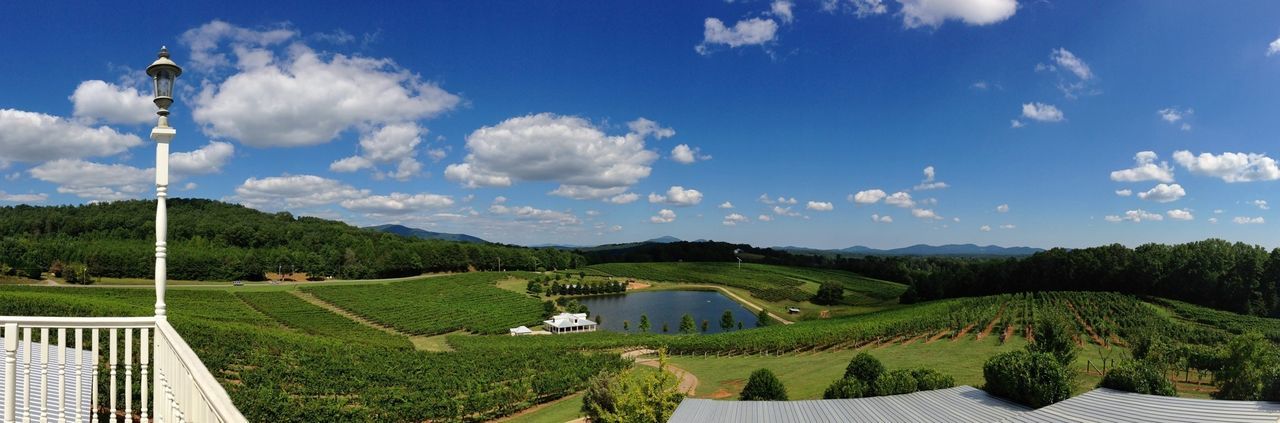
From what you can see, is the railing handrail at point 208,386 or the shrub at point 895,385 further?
the shrub at point 895,385

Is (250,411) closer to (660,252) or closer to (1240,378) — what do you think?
(1240,378)

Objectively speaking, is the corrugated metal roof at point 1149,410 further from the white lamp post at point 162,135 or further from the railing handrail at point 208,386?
the white lamp post at point 162,135

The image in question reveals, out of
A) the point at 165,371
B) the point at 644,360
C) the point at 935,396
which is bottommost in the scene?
the point at 644,360

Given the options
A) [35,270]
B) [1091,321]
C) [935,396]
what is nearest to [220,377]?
[935,396]

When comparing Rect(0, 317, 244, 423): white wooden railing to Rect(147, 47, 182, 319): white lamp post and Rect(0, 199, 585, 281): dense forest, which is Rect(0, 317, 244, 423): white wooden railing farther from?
Rect(0, 199, 585, 281): dense forest

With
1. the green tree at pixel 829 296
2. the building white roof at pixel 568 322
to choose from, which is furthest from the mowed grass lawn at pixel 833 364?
the green tree at pixel 829 296

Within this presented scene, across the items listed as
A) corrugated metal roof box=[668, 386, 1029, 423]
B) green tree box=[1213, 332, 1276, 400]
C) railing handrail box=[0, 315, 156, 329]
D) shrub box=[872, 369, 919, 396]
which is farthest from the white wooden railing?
green tree box=[1213, 332, 1276, 400]
